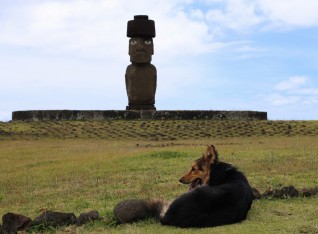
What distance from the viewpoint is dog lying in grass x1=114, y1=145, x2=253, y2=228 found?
285 inches

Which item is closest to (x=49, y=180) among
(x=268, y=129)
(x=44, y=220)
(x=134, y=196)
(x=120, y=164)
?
(x=120, y=164)

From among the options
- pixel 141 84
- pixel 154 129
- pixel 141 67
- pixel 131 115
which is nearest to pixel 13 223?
A: pixel 154 129

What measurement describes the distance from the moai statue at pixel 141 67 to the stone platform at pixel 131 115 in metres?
2.46

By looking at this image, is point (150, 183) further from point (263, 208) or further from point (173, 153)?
point (173, 153)

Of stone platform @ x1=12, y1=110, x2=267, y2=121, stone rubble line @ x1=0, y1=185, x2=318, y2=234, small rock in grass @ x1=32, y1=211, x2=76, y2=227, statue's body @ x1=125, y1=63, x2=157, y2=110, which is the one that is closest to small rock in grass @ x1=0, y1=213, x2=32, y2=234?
stone rubble line @ x1=0, y1=185, x2=318, y2=234

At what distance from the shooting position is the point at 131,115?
107ft

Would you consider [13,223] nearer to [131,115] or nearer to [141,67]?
[131,115]

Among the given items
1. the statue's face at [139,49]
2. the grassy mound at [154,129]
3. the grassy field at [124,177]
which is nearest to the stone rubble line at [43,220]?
the grassy field at [124,177]

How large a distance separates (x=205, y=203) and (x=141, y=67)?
28065 millimetres

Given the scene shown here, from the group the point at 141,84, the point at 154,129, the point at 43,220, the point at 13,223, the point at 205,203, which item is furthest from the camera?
the point at 141,84

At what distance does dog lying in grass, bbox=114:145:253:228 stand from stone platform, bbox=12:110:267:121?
24435 mm

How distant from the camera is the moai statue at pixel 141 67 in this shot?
112ft

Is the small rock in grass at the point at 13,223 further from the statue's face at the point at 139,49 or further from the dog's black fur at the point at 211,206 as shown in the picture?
the statue's face at the point at 139,49

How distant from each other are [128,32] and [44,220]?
1078 inches
